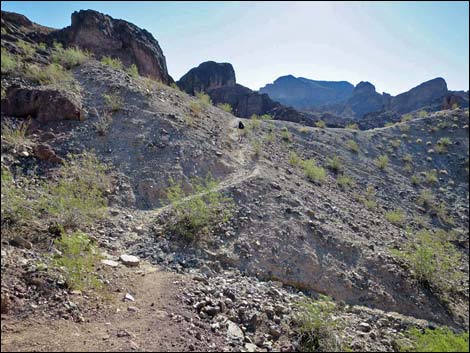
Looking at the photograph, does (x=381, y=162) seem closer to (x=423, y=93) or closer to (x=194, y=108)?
(x=194, y=108)

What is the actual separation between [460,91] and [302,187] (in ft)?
213

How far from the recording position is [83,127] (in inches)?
328

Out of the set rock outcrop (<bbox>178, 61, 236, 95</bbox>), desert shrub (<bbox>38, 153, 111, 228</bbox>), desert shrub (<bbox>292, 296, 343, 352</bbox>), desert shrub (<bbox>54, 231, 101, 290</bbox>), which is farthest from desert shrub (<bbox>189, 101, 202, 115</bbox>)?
rock outcrop (<bbox>178, 61, 236, 95</bbox>)

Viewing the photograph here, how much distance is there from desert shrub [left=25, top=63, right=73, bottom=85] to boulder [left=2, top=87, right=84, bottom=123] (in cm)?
96

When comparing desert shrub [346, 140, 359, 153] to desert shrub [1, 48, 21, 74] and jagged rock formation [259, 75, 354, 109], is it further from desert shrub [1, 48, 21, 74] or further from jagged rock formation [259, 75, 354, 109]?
jagged rock formation [259, 75, 354, 109]

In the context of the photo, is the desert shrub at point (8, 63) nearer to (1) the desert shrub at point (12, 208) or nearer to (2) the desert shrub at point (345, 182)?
(1) the desert shrub at point (12, 208)

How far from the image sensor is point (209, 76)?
45375 mm

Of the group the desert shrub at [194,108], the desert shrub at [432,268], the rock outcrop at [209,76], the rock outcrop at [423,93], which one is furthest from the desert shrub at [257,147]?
the rock outcrop at [423,93]

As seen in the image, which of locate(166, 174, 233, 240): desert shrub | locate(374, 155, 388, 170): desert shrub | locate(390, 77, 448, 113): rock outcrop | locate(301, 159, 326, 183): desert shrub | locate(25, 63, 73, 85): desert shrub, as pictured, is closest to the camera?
locate(166, 174, 233, 240): desert shrub

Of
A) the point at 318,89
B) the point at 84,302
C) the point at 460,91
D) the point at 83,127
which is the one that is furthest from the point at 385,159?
the point at 318,89

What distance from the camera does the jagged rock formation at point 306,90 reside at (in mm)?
105812

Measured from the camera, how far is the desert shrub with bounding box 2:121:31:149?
6.44m

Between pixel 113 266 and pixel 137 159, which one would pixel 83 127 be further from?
pixel 113 266

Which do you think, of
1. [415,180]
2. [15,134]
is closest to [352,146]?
[415,180]
